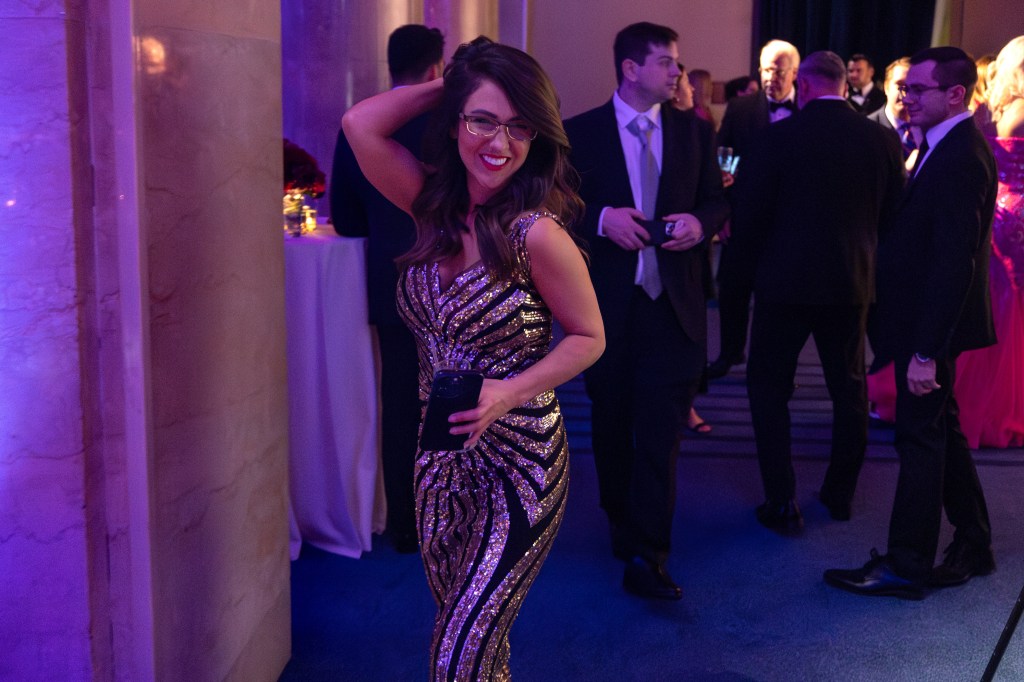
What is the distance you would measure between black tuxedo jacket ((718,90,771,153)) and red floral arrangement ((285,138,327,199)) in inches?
153

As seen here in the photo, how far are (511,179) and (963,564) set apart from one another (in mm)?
2671

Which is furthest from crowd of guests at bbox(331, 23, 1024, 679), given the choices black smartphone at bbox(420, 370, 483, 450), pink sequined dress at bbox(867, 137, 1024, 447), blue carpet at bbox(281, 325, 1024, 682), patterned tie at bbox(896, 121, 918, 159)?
patterned tie at bbox(896, 121, 918, 159)

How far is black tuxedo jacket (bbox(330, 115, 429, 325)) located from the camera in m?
3.91

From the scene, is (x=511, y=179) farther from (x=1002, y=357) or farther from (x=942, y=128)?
(x=1002, y=357)

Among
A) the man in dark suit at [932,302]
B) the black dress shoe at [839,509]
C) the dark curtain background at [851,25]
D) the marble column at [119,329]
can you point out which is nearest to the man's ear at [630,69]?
the man in dark suit at [932,302]

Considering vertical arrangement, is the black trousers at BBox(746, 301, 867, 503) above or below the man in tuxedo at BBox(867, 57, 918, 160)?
below

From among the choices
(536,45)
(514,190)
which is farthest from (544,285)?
(536,45)

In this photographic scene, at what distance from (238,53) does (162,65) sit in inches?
14.7

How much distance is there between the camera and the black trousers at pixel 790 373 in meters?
4.26

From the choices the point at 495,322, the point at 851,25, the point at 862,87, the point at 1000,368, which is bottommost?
the point at 1000,368

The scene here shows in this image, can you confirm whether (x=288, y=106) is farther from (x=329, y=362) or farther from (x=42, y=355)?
(x=42, y=355)

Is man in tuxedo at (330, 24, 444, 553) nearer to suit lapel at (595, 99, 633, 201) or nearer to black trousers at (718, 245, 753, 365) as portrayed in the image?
suit lapel at (595, 99, 633, 201)

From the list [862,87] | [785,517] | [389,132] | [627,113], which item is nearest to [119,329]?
[389,132]

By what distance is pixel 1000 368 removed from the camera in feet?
18.3
